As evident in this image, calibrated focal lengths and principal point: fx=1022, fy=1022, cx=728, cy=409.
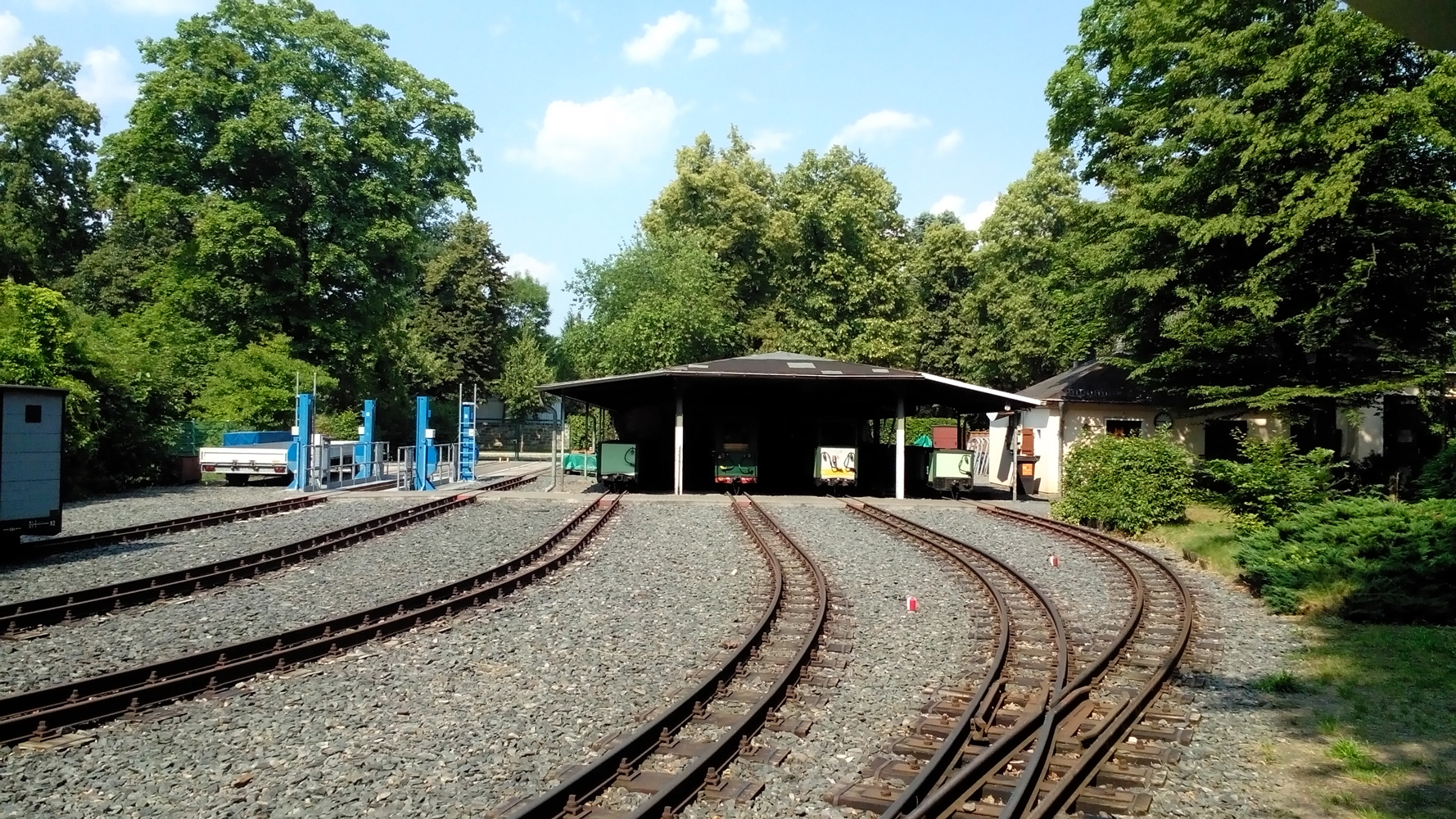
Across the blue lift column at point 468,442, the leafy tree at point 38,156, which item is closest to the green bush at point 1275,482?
the blue lift column at point 468,442

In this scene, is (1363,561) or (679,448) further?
(679,448)

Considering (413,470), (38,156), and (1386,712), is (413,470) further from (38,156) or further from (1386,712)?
(38,156)

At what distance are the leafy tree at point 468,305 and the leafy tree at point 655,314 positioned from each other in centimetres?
1067

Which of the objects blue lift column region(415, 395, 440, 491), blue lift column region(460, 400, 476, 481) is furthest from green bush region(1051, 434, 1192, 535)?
blue lift column region(460, 400, 476, 481)

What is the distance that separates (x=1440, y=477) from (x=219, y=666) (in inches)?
687

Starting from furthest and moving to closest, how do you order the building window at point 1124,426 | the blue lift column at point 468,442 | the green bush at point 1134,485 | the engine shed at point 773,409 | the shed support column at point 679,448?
the blue lift column at point 468,442
the building window at point 1124,426
the shed support column at point 679,448
the engine shed at point 773,409
the green bush at point 1134,485

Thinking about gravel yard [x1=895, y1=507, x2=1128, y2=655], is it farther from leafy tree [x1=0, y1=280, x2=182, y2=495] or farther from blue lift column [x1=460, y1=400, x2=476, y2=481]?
leafy tree [x1=0, y1=280, x2=182, y2=495]

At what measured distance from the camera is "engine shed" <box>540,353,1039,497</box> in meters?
25.7

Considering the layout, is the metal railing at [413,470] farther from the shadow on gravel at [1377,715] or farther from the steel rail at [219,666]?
the shadow on gravel at [1377,715]

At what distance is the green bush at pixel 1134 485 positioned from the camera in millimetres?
18422

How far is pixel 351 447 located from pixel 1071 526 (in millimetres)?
20262

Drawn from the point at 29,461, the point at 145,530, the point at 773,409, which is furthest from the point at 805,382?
the point at 29,461

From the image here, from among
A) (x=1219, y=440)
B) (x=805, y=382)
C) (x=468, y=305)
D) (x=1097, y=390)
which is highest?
(x=468, y=305)

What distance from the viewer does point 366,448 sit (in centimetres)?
2958
